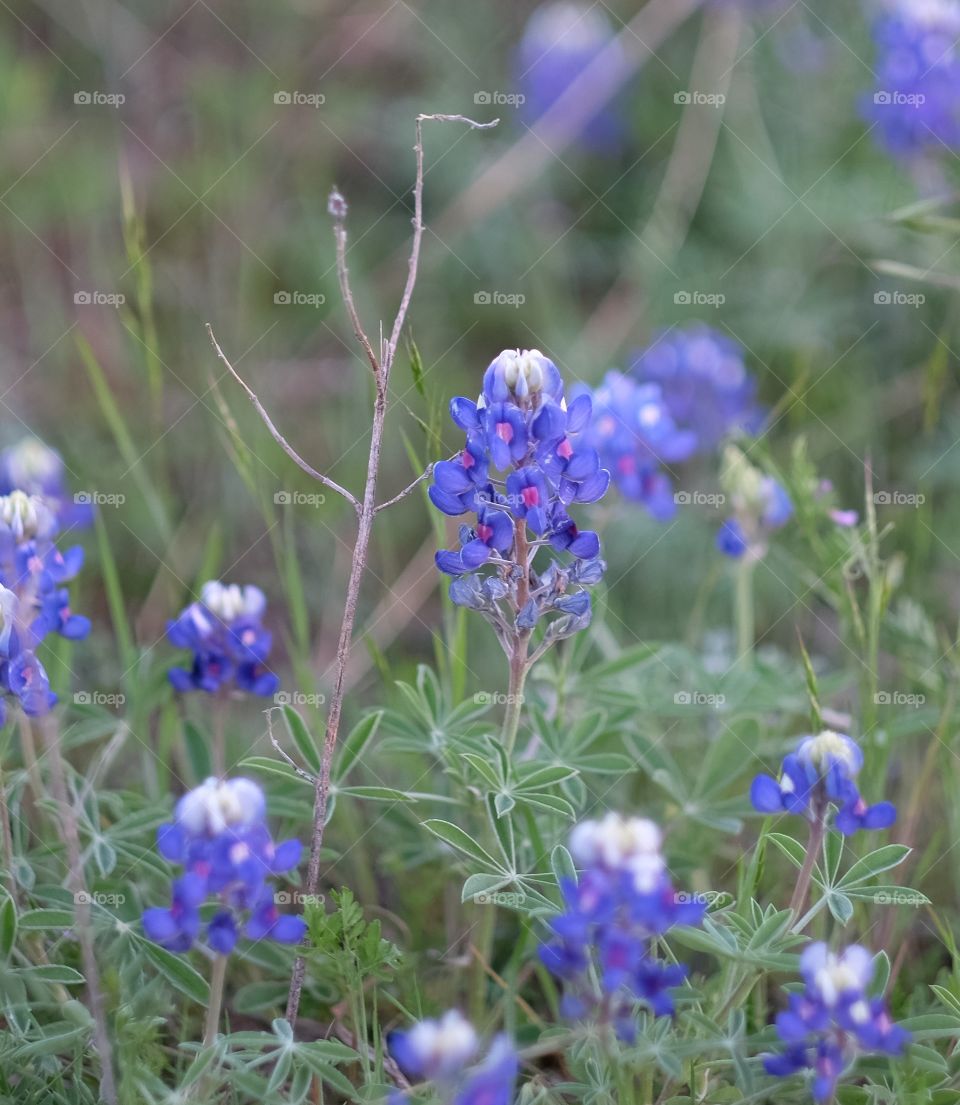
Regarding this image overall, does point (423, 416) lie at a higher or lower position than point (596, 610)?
higher

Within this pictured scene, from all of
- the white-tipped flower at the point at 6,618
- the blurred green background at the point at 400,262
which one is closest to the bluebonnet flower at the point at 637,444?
the blurred green background at the point at 400,262

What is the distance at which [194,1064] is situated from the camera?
2293 mm

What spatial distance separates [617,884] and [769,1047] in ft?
2.26

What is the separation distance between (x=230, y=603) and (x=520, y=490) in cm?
94

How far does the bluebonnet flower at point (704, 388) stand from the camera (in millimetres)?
4727

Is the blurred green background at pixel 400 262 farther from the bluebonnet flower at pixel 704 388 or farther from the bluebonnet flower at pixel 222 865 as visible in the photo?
the bluebonnet flower at pixel 222 865

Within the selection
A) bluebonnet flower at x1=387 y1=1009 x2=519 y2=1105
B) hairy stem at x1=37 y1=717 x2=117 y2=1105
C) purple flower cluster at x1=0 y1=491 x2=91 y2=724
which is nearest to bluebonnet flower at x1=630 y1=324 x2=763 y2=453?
purple flower cluster at x1=0 y1=491 x2=91 y2=724

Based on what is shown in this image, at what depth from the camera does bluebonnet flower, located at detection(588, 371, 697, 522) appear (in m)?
3.92

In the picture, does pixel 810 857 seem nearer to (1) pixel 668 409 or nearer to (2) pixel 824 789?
(2) pixel 824 789

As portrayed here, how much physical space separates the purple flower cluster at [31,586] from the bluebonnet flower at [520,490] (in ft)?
3.03

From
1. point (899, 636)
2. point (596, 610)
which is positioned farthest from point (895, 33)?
point (596, 610)

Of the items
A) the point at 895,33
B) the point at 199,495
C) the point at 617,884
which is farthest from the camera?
the point at 895,33

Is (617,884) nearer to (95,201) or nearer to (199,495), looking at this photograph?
(199,495)

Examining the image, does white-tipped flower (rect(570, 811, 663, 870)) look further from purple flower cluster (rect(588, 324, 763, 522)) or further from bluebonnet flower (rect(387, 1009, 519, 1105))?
purple flower cluster (rect(588, 324, 763, 522))
